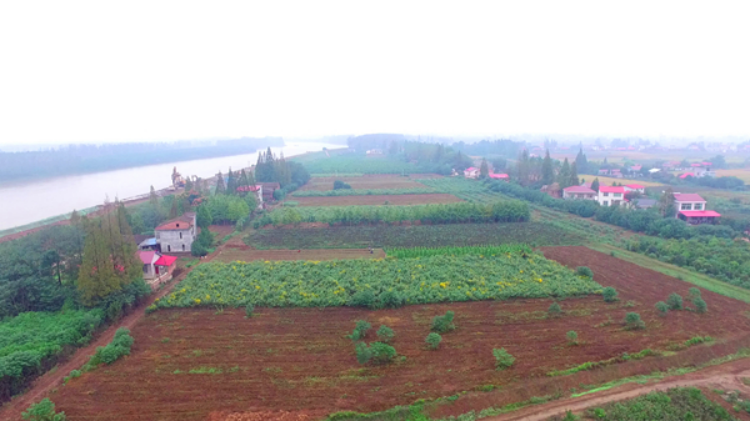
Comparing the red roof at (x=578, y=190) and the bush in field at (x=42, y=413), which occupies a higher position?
the red roof at (x=578, y=190)

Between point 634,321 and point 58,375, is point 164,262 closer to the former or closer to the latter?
point 58,375

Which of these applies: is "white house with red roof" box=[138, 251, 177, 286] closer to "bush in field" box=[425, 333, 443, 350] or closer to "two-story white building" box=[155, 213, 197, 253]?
"two-story white building" box=[155, 213, 197, 253]

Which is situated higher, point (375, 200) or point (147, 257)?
point (147, 257)

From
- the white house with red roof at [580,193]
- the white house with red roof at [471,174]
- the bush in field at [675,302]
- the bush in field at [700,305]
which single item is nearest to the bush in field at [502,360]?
the bush in field at [675,302]

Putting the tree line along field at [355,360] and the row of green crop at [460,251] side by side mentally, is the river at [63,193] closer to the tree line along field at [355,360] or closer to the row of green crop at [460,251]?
the tree line along field at [355,360]

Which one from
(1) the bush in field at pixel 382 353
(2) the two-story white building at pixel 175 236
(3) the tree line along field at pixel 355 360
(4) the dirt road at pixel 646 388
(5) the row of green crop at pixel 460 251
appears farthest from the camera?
(2) the two-story white building at pixel 175 236

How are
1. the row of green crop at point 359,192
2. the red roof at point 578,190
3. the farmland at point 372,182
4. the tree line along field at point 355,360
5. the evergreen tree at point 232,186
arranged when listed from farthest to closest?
1. the farmland at point 372,182
2. the row of green crop at point 359,192
3. the red roof at point 578,190
4. the evergreen tree at point 232,186
5. the tree line along field at point 355,360

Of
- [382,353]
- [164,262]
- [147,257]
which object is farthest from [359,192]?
[382,353]
